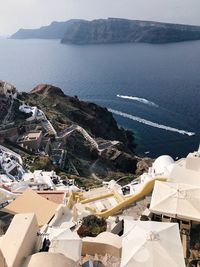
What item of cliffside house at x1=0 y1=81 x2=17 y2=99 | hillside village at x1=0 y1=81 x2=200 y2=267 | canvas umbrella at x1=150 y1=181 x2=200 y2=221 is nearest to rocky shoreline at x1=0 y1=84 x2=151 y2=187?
hillside village at x1=0 y1=81 x2=200 y2=267

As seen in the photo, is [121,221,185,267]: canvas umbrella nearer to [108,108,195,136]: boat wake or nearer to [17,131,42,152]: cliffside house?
[17,131,42,152]: cliffside house

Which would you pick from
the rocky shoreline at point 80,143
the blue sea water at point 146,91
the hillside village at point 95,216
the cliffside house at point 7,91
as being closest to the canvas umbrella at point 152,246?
the hillside village at point 95,216

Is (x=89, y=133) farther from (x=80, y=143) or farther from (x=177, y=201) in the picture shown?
(x=177, y=201)

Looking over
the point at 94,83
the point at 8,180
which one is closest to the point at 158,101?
the point at 94,83

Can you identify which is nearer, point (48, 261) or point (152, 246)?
point (48, 261)

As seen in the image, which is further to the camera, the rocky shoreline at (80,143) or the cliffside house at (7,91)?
the cliffside house at (7,91)

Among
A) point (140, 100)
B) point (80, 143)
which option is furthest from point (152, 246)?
point (140, 100)

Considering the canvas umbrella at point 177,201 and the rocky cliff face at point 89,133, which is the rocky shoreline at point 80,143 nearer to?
the rocky cliff face at point 89,133

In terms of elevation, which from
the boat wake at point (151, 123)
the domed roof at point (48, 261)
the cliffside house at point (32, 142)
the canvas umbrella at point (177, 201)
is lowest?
the boat wake at point (151, 123)

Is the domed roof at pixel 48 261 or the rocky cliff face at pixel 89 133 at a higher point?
the domed roof at pixel 48 261

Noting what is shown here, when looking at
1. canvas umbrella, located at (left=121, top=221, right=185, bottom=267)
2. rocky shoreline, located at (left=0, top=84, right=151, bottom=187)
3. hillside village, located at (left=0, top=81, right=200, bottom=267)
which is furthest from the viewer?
rocky shoreline, located at (left=0, top=84, right=151, bottom=187)

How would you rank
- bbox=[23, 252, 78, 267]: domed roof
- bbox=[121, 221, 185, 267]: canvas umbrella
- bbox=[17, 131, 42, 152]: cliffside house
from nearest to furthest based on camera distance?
bbox=[23, 252, 78, 267]: domed roof → bbox=[121, 221, 185, 267]: canvas umbrella → bbox=[17, 131, 42, 152]: cliffside house
